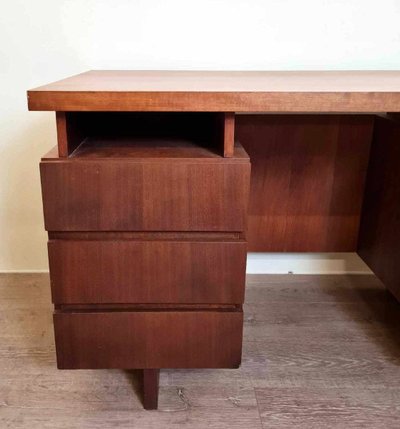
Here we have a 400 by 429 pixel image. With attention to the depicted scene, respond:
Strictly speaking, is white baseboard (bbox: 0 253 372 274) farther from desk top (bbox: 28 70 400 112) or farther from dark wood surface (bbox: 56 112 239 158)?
desk top (bbox: 28 70 400 112)

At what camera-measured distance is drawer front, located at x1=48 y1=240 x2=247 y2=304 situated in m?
0.88

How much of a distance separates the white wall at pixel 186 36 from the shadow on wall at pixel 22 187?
5 centimetres

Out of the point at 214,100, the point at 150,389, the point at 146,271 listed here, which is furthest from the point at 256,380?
the point at 214,100

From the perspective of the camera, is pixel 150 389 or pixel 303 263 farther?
pixel 303 263

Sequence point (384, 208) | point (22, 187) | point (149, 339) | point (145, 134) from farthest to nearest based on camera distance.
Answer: point (22, 187)
point (384, 208)
point (145, 134)
point (149, 339)

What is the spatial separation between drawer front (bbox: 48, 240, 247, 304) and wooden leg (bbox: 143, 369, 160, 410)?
0.19 meters

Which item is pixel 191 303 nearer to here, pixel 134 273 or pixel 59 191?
pixel 134 273

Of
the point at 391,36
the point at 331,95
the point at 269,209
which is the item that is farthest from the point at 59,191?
the point at 391,36

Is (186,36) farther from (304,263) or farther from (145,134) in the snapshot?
(304,263)

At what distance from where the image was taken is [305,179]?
56.9 inches

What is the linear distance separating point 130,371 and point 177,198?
1.72 ft

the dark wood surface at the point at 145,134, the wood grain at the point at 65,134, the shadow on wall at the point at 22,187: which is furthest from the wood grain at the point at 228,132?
the shadow on wall at the point at 22,187

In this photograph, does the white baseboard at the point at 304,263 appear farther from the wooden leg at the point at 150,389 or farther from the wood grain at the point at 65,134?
the wood grain at the point at 65,134

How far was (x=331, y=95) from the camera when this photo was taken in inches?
31.5
